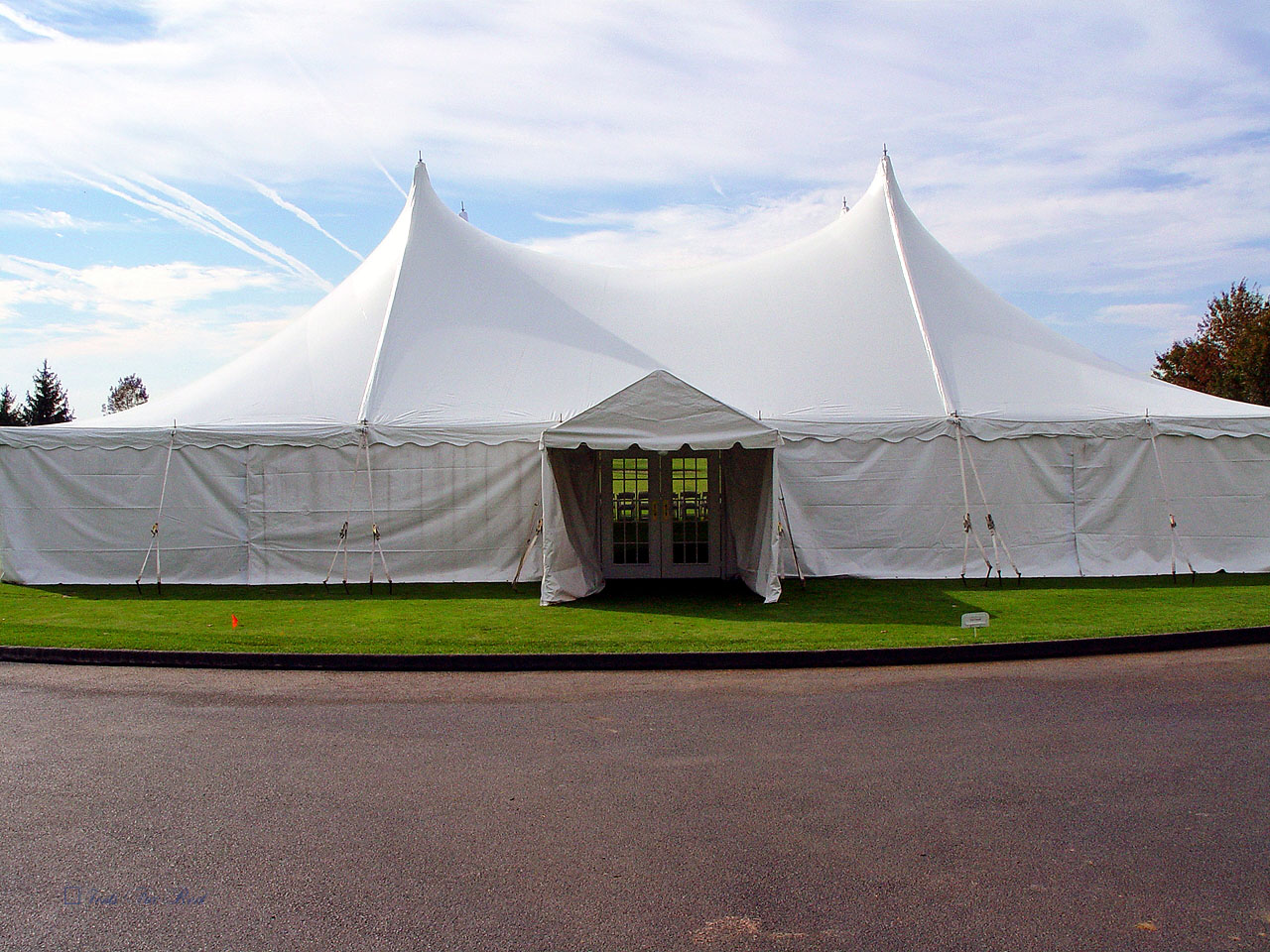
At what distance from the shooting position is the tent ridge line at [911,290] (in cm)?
1309

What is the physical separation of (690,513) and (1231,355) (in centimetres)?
3056

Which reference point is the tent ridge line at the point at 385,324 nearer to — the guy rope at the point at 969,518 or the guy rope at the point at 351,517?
the guy rope at the point at 351,517

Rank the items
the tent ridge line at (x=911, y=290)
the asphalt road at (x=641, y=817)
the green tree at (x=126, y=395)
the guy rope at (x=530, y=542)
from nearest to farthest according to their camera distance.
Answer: the asphalt road at (x=641, y=817)
the guy rope at (x=530, y=542)
the tent ridge line at (x=911, y=290)
the green tree at (x=126, y=395)

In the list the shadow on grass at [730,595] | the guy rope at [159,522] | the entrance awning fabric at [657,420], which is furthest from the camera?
the guy rope at [159,522]

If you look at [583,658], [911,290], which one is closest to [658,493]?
[911,290]

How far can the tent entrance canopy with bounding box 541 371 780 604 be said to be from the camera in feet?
35.9

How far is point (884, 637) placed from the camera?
8500 mm

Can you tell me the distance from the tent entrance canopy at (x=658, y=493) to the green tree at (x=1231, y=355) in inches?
1088

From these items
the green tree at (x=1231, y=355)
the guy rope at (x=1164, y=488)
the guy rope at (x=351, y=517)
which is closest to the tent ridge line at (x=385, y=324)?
the guy rope at (x=351, y=517)

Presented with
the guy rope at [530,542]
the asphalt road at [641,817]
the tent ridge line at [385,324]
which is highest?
the tent ridge line at [385,324]

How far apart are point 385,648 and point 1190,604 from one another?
835 centimetres

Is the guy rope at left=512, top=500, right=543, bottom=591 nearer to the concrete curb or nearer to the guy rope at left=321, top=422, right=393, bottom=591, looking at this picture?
the guy rope at left=321, top=422, right=393, bottom=591

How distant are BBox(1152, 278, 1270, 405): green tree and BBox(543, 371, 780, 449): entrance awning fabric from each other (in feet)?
96.9

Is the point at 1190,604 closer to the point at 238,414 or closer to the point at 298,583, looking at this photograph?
the point at 298,583
